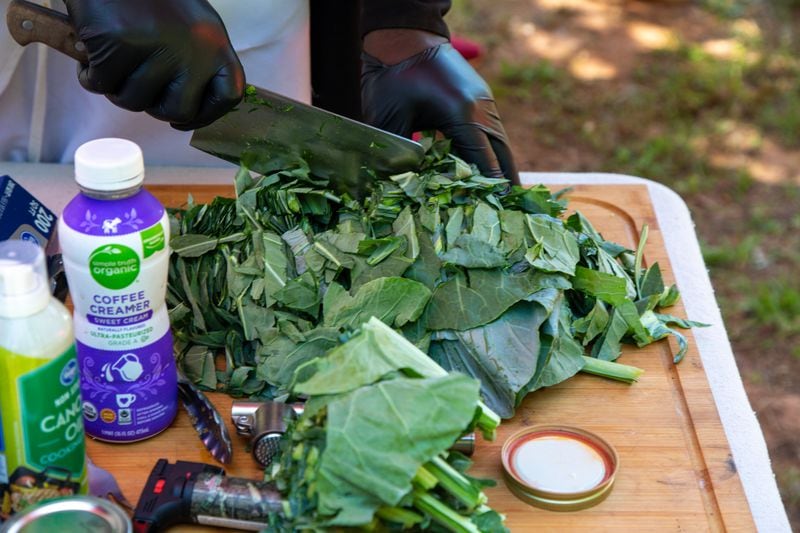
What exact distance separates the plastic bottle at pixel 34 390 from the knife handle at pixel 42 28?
0.52m

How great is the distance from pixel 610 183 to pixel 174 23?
1049 millimetres

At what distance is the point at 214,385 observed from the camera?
5.13 ft

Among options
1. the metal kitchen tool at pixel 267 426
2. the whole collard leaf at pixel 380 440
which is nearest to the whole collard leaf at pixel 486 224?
the metal kitchen tool at pixel 267 426

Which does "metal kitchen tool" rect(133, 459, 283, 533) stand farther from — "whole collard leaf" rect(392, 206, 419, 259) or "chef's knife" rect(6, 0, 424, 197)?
"chef's knife" rect(6, 0, 424, 197)

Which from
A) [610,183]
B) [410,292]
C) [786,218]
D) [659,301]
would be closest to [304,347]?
[410,292]

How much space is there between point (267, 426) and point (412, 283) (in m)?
0.31

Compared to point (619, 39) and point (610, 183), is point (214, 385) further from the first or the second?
point (619, 39)

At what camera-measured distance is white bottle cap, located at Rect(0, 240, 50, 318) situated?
3.56ft

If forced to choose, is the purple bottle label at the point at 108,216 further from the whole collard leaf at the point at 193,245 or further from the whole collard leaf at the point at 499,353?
the whole collard leaf at the point at 499,353

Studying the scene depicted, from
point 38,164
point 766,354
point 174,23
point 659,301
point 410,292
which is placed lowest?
point 766,354

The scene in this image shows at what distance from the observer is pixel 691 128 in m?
4.21

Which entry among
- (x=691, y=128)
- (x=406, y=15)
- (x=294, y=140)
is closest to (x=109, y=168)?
(x=294, y=140)

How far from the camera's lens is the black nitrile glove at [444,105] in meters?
1.94

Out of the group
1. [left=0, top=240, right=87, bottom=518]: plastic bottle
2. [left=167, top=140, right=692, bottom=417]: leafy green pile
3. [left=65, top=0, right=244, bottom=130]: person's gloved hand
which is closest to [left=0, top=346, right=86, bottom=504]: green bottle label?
[left=0, top=240, right=87, bottom=518]: plastic bottle
